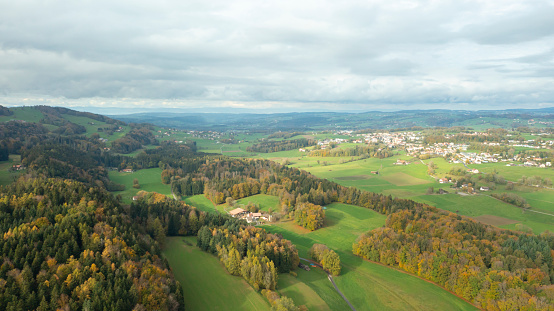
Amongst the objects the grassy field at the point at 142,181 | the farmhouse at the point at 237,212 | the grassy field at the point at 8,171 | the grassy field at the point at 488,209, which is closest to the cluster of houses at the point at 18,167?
the grassy field at the point at 8,171

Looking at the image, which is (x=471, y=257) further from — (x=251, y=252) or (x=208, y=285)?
(x=208, y=285)

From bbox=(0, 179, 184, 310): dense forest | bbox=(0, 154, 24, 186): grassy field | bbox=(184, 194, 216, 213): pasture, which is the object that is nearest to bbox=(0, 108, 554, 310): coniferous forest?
bbox=(0, 179, 184, 310): dense forest

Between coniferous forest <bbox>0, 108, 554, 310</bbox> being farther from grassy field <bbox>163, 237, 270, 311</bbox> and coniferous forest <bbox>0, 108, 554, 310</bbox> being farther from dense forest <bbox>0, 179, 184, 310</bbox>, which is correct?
grassy field <bbox>163, 237, 270, 311</bbox>

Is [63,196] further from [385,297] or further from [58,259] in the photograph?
[385,297]

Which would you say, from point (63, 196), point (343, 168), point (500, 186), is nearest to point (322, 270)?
point (63, 196)

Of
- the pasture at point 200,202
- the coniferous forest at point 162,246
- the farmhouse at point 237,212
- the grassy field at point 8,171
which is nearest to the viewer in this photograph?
the coniferous forest at point 162,246

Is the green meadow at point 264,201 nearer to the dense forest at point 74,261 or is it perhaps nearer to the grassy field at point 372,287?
the grassy field at point 372,287

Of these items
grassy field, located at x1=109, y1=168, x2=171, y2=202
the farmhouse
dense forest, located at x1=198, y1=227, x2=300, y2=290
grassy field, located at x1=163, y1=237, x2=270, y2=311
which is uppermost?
dense forest, located at x1=198, y1=227, x2=300, y2=290
